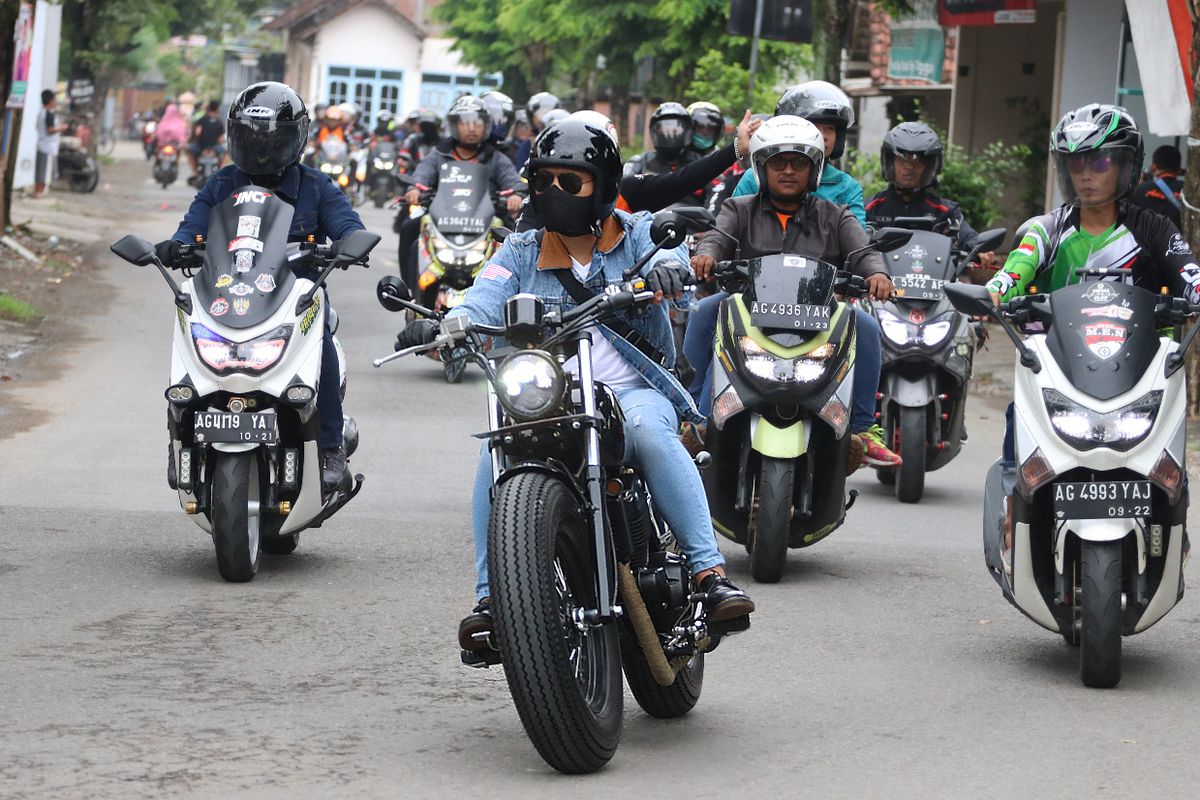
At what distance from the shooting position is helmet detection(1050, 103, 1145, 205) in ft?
22.9

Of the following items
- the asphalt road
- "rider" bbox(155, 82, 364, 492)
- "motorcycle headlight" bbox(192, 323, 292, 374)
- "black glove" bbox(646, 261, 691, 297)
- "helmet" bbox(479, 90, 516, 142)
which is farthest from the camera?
"helmet" bbox(479, 90, 516, 142)

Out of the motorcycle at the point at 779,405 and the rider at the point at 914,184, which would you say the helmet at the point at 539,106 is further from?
the motorcycle at the point at 779,405

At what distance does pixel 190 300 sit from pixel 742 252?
2.32 metres

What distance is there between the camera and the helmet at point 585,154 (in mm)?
5652

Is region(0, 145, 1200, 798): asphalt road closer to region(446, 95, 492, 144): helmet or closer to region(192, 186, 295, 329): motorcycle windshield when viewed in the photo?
region(192, 186, 295, 329): motorcycle windshield

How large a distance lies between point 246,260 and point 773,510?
2247mm

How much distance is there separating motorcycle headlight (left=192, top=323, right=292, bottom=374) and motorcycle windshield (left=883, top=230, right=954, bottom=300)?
415cm

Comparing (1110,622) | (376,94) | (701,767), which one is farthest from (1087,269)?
(376,94)

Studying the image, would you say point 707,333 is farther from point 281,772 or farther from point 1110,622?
point 281,772

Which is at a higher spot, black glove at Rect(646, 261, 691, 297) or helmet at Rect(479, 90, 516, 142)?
helmet at Rect(479, 90, 516, 142)

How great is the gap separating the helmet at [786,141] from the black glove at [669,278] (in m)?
3.18

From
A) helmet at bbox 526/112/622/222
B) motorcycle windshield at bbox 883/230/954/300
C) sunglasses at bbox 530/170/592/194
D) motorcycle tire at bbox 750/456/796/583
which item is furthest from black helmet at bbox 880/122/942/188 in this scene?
sunglasses at bbox 530/170/592/194

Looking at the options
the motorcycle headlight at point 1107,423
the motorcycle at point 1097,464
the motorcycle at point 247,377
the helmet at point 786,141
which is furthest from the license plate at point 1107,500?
the motorcycle at point 247,377

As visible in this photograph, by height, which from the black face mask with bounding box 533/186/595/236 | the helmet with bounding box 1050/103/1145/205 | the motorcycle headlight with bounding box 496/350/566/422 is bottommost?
the motorcycle headlight with bounding box 496/350/566/422
